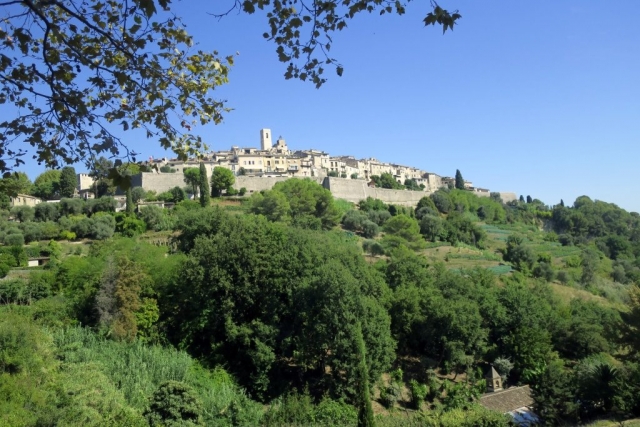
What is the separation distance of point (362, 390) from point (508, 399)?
784 cm

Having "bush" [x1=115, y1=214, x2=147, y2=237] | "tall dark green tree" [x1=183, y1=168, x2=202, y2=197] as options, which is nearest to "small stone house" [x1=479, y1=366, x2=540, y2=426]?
"bush" [x1=115, y1=214, x2=147, y2=237]

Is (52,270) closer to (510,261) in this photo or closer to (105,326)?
(105,326)

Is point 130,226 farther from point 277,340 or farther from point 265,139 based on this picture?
point 265,139

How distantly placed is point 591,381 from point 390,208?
47.5 m

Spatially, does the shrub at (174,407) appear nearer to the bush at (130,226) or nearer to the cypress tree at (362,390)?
the cypress tree at (362,390)

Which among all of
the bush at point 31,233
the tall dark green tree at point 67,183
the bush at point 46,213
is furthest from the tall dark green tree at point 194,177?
the bush at point 31,233

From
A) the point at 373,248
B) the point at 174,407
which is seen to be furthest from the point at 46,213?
the point at 174,407

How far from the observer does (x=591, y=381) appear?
58.9ft

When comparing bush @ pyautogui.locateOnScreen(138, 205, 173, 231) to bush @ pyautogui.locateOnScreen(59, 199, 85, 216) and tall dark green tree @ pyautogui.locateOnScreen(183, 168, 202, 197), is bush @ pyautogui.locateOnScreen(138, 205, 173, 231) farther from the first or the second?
tall dark green tree @ pyautogui.locateOnScreen(183, 168, 202, 197)

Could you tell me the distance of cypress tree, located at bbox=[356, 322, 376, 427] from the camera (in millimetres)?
14765

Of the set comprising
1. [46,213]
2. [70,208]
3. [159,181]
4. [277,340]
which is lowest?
[277,340]

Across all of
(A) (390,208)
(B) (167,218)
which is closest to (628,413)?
(B) (167,218)

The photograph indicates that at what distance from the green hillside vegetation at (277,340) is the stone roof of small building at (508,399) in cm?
61

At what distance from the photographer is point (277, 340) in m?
19.4
